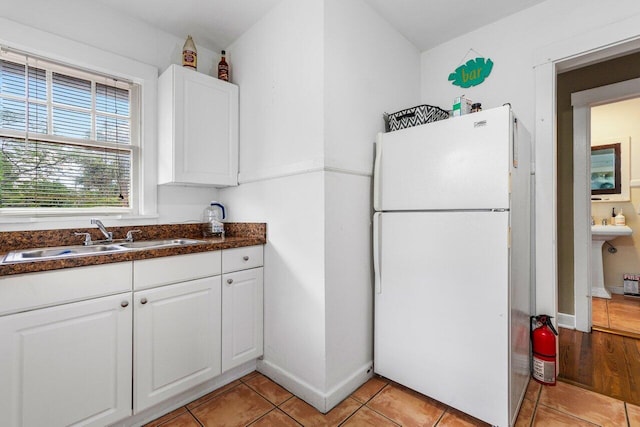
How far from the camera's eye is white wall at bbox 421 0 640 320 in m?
1.77

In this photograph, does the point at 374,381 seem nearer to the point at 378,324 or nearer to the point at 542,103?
the point at 378,324

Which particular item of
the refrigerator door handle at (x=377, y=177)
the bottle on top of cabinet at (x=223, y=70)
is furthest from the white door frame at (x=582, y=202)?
the bottle on top of cabinet at (x=223, y=70)

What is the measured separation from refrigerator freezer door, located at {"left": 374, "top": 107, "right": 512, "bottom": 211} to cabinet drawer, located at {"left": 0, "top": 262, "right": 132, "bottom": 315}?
147 cm

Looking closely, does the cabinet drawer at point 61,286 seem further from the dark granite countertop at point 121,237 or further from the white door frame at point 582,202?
the white door frame at point 582,202

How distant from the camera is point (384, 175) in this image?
189 cm

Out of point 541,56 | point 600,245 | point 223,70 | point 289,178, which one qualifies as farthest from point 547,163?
point 600,245

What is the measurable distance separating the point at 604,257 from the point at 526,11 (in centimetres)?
348

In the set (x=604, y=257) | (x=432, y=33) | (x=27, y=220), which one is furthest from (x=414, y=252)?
(x=604, y=257)

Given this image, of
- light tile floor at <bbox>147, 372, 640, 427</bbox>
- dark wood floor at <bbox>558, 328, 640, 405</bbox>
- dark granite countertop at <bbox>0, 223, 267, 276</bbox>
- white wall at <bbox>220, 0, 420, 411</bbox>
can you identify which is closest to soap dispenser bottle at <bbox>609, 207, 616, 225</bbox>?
dark wood floor at <bbox>558, 328, 640, 405</bbox>

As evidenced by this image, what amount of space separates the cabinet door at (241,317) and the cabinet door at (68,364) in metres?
0.52

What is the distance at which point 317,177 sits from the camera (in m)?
1.68

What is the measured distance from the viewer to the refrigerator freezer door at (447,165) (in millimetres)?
1436

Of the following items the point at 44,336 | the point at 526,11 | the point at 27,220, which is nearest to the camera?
the point at 44,336

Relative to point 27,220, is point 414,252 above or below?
below
